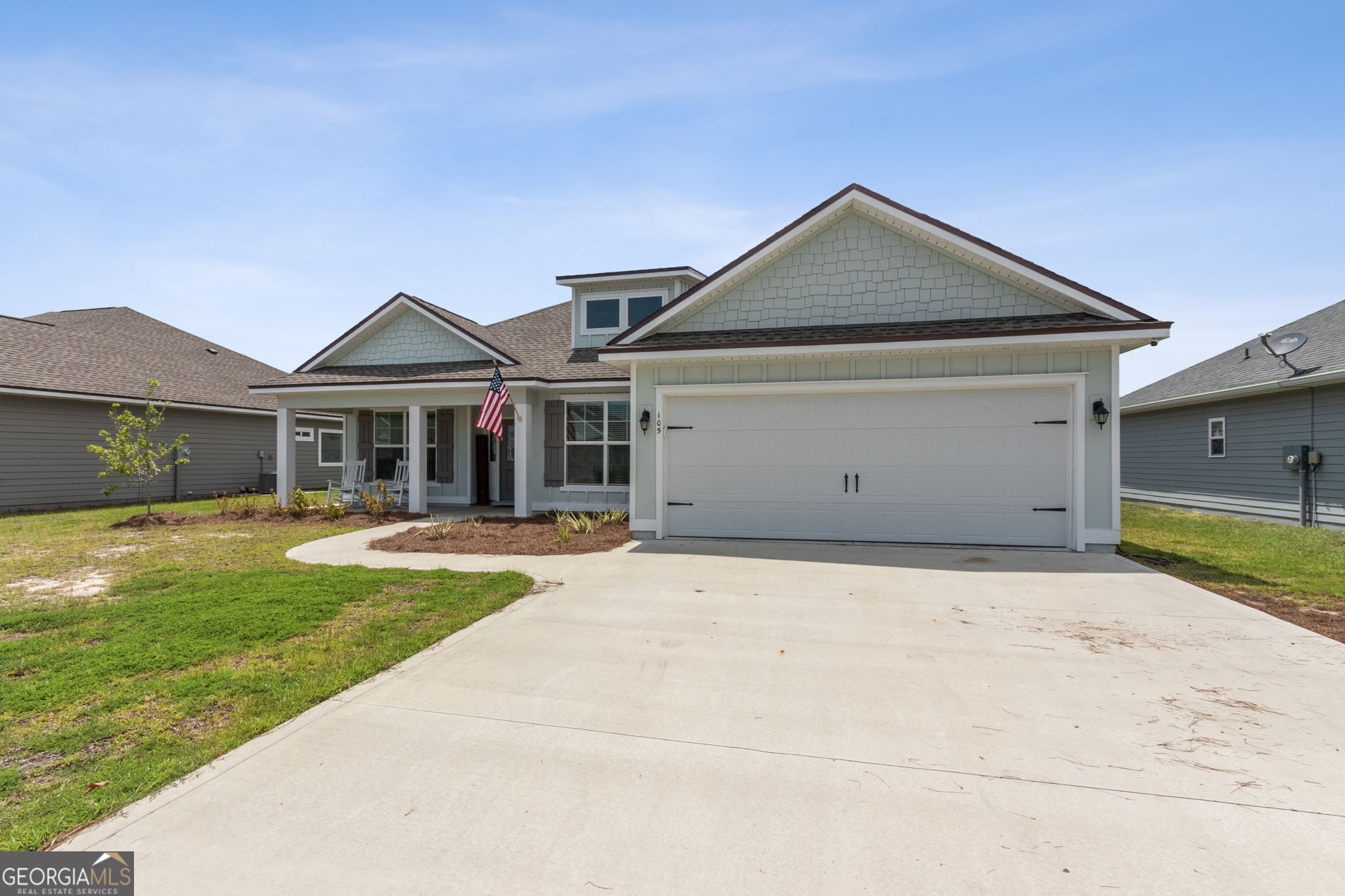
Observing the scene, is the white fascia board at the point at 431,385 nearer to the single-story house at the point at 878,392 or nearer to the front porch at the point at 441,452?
the front porch at the point at 441,452

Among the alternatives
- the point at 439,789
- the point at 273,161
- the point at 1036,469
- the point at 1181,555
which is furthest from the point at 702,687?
the point at 273,161

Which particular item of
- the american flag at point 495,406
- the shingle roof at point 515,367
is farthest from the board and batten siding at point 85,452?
the american flag at point 495,406

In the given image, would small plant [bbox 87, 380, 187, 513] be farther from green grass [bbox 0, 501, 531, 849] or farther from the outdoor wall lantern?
the outdoor wall lantern

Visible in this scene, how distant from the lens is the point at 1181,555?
30.3 feet

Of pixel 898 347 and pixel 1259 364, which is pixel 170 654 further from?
pixel 1259 364

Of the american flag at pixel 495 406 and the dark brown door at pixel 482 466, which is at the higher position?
the american flag at pixel 495 406

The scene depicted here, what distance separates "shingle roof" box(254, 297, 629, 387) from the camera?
13070mm

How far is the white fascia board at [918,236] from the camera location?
29.6 feet

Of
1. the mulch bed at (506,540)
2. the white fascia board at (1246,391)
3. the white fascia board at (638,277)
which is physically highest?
the white fascia board at (638,277)

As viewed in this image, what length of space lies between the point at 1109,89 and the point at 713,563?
8.96m

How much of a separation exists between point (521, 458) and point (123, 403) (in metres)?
10.7

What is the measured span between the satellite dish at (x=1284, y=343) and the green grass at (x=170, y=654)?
15.9 metres

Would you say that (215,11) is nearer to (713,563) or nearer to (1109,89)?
(713,563)

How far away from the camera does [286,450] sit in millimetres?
14555
